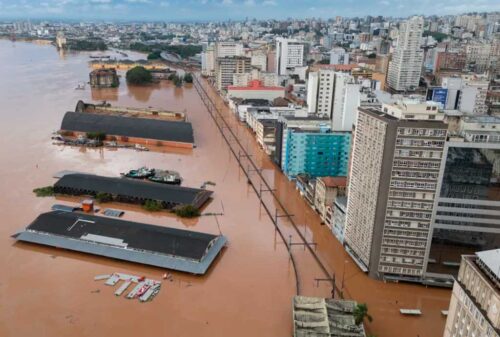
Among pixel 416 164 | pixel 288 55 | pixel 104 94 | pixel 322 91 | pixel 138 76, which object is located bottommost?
pixel 104 94

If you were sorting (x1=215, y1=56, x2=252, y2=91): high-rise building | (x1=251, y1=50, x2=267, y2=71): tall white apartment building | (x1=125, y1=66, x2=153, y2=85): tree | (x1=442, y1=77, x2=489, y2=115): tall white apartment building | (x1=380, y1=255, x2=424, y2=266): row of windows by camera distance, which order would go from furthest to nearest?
1. (x1=251, y1=50, x2=267, y2=71): tall white apartment building
2. (x1=125, y1=66, x2=153, y2=85): tree
3. (x1=215, y1=56, x2=252, y2=91): high-rise building
4. (x1=442, y1=77, x2=489, y2=115): tall white apartment building
5. (x1=380, y1=255, x2=424, y2=266): row of windows

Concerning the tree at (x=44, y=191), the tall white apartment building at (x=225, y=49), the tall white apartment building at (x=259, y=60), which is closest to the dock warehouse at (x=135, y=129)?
the tree at (x=44, y=191)

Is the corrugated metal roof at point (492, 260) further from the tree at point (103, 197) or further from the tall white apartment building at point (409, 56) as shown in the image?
the tall white apartment building at point (409, 56)

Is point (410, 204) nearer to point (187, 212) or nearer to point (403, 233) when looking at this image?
point (403, 233)

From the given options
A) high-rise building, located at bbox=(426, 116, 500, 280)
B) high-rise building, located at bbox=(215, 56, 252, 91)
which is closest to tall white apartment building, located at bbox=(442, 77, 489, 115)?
high-rise building, located at bbox=(426, 116, 500, 280)

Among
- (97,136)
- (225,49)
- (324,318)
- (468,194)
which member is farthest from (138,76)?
(324,318)

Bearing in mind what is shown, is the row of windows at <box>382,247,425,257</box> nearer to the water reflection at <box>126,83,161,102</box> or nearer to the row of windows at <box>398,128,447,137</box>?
the row of windows at <box>398,128,447,137</box>
